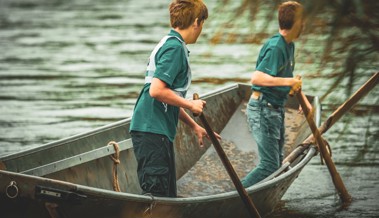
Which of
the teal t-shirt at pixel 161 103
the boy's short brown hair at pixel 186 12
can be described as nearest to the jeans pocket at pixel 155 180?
the teal t-shirt at pixel 161 103

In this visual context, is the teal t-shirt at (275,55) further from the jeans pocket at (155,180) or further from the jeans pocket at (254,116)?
the jeans pocket at (155,180)

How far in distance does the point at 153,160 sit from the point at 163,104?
0.38m

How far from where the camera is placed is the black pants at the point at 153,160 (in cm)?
572

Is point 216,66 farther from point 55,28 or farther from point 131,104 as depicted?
point 55,28

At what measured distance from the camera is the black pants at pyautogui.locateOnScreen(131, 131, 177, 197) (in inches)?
225

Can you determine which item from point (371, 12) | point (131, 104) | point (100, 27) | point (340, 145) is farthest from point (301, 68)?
point (100, 27)

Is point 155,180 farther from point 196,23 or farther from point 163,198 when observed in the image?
point 196,23

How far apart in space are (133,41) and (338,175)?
17.0 metres

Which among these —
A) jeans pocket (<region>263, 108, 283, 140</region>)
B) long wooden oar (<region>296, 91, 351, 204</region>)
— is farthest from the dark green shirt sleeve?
long wooden oar (<region>296, 91, 351, 204</region>)

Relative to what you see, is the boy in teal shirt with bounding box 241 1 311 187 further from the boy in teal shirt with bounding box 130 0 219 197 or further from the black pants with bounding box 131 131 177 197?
the black pants with bounding box 131 131 177 197

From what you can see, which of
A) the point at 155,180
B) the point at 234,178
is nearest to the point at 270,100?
the point at 234,178

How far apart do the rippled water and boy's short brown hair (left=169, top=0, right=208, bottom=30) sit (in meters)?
0.42

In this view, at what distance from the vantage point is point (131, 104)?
605 inches

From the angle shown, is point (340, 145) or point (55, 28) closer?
point (340, 145)
